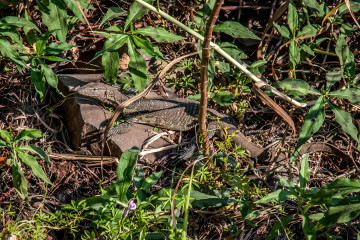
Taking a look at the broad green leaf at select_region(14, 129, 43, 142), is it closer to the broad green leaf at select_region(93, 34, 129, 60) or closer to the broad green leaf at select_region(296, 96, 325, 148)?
the broad green leaf at select_region(93, 34, 129, 60)

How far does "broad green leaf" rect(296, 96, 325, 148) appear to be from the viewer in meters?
3.22

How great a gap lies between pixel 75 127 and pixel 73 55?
50.8 inches

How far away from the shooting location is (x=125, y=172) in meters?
3.31

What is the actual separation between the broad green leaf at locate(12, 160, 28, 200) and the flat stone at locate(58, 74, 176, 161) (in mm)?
1173

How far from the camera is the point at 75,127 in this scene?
511 centimetres

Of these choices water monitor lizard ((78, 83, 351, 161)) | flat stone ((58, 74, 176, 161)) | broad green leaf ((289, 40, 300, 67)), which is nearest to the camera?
broad green leaf ((289, 40, 300, 67))

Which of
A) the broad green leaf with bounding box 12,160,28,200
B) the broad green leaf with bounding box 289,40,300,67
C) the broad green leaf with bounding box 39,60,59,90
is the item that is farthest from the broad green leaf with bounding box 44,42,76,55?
the broad green leaf with bounding box 289,40,300,67

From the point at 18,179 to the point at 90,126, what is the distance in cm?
140

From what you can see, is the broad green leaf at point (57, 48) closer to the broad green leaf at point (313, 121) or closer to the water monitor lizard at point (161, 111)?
the water monitor lizard at point (161, 111)

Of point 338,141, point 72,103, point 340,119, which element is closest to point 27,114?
point 72,103

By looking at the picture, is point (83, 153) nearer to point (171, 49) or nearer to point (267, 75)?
point (171, 49)

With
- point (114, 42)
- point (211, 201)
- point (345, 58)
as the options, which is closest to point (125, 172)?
point (211, 201)

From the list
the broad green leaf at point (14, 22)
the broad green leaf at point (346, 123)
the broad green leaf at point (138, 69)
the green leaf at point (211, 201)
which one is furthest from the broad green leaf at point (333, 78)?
the broad green leaf at point (14, 22)

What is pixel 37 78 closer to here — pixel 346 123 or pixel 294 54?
pixel 294 54
